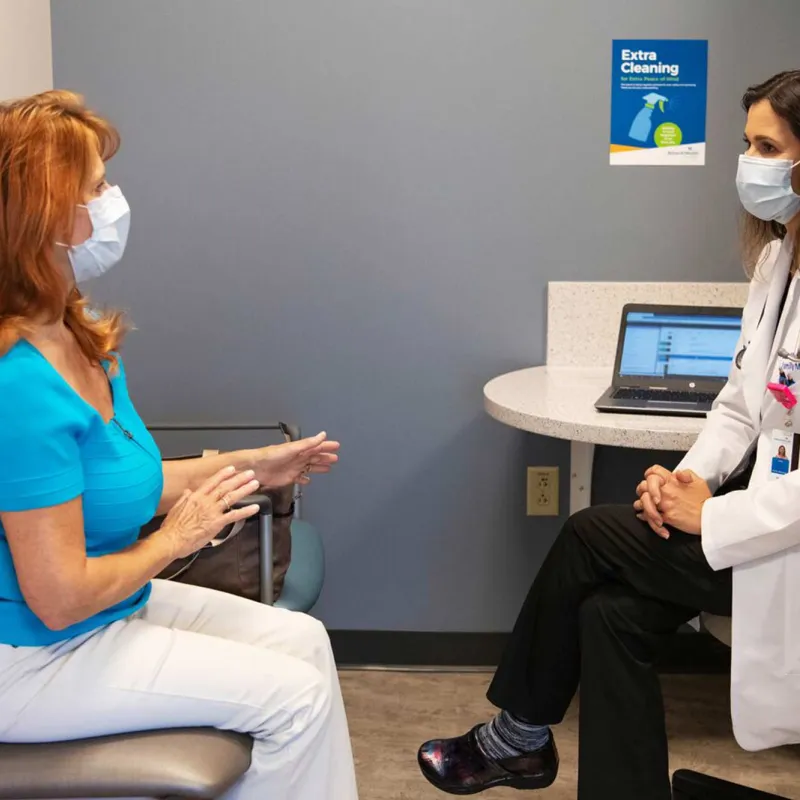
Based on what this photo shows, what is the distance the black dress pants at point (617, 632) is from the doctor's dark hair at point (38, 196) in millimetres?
971

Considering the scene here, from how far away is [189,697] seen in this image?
4.27 ft

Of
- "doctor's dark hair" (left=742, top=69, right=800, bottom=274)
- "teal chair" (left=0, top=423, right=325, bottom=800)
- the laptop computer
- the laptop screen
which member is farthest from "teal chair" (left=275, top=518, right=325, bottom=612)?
"doctor's dark hair" (left=742, top=69, right=800, bottom=274)

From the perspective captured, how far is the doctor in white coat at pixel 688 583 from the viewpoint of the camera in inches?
63.1

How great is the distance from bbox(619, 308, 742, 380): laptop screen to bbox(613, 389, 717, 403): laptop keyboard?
0.25 feet

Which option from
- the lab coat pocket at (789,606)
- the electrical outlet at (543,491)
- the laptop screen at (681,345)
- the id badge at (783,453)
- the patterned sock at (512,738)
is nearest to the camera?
the lab coat pocket at (789,606)

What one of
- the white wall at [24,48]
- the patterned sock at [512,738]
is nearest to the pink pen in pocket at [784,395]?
the patterned sock at [512,738]

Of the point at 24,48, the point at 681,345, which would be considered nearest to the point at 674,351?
the point at 681,345

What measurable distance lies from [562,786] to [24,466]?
4.55 ft

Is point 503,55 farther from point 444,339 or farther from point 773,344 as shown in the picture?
point 773,344

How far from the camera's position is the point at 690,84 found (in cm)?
241

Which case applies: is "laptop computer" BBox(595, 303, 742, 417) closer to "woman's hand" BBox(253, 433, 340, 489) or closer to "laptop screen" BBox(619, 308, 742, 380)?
"laptop screen" BBox(619, 308, 742, 380)

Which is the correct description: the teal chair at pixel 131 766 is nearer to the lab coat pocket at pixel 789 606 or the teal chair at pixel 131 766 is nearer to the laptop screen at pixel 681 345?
the lab coat pocket at pixel 789 606

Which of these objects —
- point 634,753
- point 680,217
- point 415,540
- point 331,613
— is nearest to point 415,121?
point 680,217

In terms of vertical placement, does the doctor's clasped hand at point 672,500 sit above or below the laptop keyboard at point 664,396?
below
